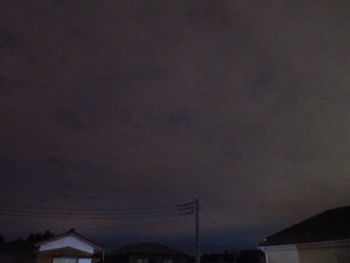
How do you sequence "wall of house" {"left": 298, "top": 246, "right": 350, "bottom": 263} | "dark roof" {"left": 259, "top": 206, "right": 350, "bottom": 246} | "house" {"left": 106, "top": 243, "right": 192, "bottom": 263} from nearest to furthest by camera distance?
"wall of house" {"left": 298, "top": 246, "right": 350, "bottom": 263} < "dark roof" {"left": 259, "top": 206, "right": 350, "bottom": 246} < "house" {"left": 106, "top": 243, "right": 192, "bottom": 263}

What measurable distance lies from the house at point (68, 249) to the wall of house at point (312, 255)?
52.9ft

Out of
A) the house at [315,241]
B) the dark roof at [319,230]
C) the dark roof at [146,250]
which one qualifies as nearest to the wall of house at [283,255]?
the house at [315,241]

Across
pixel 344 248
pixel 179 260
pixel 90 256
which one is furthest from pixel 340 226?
pixel 179 260

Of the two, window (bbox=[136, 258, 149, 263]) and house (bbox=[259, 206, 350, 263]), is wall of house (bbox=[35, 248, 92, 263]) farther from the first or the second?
house (bbox=[259, 206, 350, 263])

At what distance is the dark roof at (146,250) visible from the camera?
36281 millimetres

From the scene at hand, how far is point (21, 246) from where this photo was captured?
26.3 metres

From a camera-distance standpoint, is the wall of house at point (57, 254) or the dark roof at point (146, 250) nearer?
the wall of house at point (57, 254)

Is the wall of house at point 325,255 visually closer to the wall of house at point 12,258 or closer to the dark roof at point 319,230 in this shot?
the dark roof at point 319,230

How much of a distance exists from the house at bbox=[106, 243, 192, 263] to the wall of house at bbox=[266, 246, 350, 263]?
62.5ft

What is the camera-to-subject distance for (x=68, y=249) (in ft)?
86.4

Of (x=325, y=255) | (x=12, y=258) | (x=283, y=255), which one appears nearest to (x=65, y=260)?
(x=12, y=258)

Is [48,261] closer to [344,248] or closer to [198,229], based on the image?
[198,229]

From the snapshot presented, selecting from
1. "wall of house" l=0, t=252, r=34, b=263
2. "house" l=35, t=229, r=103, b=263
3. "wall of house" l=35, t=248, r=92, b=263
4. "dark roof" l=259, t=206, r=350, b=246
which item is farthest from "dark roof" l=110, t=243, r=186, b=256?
"dark roof" l=259, t=206, r=350, b=246

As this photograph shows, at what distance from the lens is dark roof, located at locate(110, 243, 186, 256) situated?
119 feet
